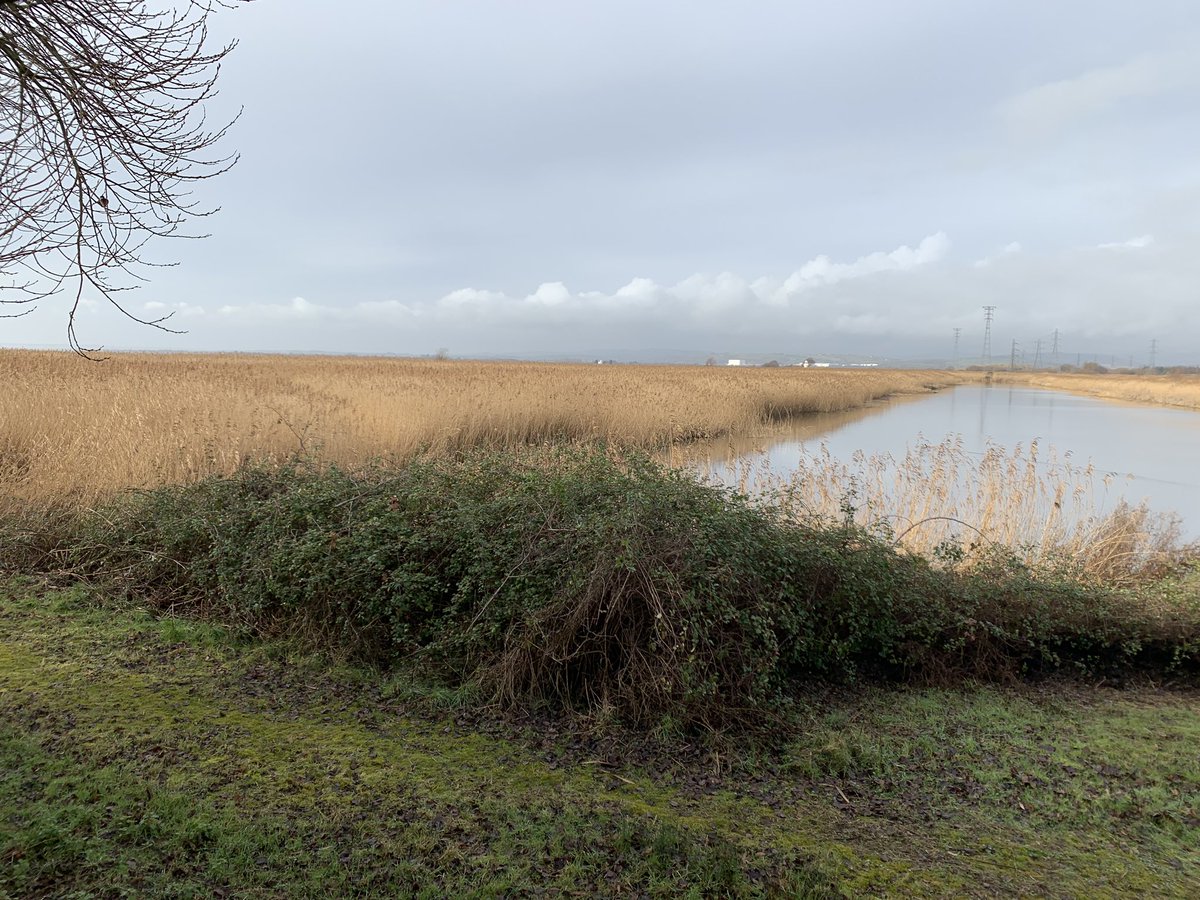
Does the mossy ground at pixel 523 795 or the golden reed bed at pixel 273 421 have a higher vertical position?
the golden reed bed at pixel 273 421

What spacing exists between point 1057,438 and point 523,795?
19.5 meters

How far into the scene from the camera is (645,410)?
14406 millimetres

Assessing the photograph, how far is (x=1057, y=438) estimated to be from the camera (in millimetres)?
17953

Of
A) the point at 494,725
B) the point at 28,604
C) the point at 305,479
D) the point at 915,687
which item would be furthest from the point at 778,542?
the point at 28,604

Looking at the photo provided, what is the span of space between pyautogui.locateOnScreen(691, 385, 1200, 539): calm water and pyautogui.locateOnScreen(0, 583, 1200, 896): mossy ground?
252 inches

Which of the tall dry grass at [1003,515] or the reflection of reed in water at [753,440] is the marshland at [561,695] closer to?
the tall dry grass at [1003,515]

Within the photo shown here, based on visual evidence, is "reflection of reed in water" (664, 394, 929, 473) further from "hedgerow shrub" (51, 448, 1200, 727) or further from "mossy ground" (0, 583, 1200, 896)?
"mossy ground" (0, 583, 1200, 896)

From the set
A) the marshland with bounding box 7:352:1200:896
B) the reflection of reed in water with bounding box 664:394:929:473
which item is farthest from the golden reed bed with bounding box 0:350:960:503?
the marshland with bounding box 7:352:1200:896

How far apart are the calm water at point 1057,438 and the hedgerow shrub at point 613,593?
5.20 meters

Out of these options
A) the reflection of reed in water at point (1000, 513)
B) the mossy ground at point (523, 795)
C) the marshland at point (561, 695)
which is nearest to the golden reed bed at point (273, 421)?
the marshland at point (561, 695)

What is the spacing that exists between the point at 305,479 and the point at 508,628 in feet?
7.85

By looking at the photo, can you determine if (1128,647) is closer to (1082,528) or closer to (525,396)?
(1082,528)

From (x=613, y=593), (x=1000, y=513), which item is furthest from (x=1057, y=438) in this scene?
(x=613, y=593)

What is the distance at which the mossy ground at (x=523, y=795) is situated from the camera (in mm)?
2207
